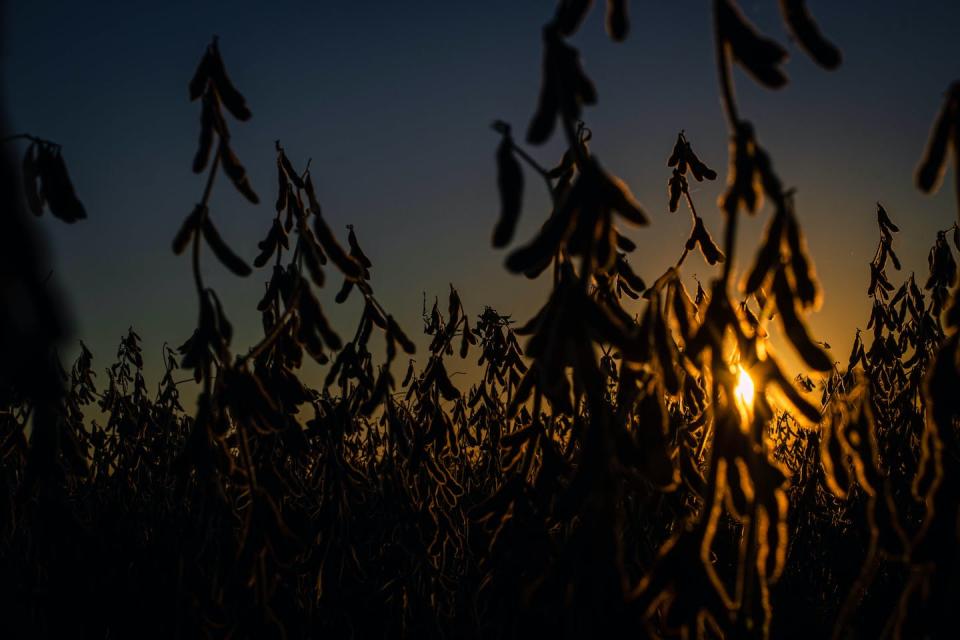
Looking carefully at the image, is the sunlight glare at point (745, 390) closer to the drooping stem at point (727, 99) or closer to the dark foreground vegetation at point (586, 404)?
the dark foreground vegetation at point (586, 404)

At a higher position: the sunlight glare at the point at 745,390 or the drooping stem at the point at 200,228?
the drooping stem at the point at 200,228

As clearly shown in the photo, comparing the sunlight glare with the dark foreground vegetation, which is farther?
the sunlight glare

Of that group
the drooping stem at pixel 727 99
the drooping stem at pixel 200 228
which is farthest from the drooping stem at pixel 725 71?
the drooping stem at pixel 200 228

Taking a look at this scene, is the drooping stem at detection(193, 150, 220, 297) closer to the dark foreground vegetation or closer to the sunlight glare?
the dark foreground vegetation

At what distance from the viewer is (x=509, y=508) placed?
5.65 feet

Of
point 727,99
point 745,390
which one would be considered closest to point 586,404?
point 745,390

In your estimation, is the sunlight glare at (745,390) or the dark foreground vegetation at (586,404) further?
the sunlight glare at (745,390)

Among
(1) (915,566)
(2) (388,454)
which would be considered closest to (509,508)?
(1) (915,566)

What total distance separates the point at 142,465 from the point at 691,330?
5.02 m

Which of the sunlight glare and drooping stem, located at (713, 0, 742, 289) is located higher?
drooping stem, located at (713, 0, 742, 289)

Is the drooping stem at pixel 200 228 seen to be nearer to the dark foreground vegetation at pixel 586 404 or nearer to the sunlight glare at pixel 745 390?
the dark foreground vegetation at pixel 586 404

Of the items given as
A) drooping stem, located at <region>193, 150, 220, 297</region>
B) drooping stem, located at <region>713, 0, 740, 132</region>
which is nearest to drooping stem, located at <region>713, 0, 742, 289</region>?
drooping stem, located at <region>713, 0, 740, 132</region>

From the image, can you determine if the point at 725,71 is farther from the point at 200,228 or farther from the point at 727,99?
the point at 200,228

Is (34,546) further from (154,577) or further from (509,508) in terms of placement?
(509,508)
